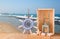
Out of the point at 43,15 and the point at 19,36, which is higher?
the point at 43,15

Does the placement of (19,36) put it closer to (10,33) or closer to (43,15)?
(10,33)

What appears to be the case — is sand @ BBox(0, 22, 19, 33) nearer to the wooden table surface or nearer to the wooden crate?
the wooden table surface

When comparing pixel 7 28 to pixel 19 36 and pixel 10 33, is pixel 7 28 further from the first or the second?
pixel 19 36

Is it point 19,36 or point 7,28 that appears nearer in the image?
point 19,36

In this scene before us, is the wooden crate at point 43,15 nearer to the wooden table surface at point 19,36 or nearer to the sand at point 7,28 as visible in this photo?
the wooden table surface at point 19,36

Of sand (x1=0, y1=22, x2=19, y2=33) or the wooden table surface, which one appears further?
sand (x1=0, y1=22, x2=19, y2=33)

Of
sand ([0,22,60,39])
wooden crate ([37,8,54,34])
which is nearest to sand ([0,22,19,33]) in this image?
sand ([0,22,60,39])

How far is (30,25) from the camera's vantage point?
2162 mm

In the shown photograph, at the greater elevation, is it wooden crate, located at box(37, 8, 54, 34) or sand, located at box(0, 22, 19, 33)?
wooden crate, located at box(37, 8, 54, 34)

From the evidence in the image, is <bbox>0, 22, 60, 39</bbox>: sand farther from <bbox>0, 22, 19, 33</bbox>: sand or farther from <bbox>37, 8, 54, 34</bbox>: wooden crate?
<bbox>37, 8, 54, 34</bbox>: wooden crate

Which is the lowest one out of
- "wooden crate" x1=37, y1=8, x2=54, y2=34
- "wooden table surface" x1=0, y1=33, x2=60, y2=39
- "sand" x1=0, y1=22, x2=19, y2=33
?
"wooden table surface" x1=0, y1=33, x2=60, y2=39

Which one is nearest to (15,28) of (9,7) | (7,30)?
(7,30)

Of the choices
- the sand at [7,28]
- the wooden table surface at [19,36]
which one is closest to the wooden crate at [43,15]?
the wooden table surface at [19,36]

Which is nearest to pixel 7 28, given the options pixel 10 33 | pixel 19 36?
pixel 10 33
